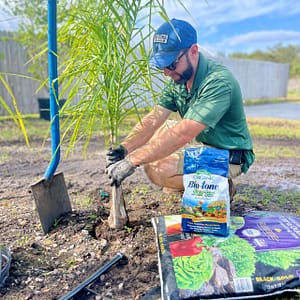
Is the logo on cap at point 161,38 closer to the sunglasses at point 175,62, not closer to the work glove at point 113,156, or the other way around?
the sunglasses at point 175,62

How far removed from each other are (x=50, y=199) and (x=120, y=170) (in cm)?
47

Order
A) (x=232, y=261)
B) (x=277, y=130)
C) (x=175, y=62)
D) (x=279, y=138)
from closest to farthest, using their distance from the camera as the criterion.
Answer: (x=232, y=261)
(x=175, y=62)
(x=279, y=138)
(x=277, y=130)

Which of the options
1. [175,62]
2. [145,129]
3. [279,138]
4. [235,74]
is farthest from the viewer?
[235,74]

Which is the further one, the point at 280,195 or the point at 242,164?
Answer: the point at 280,195

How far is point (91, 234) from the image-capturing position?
5.66 ft

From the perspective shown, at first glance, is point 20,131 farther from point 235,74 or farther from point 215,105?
point 235,74

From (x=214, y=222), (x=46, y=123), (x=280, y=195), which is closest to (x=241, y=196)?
(x=280, y=195)

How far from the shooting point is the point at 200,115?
Answer: 1577 millimetres

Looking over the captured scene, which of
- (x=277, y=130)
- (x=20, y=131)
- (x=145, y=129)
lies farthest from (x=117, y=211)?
(x=277, y=130)

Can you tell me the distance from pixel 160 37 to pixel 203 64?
30cm

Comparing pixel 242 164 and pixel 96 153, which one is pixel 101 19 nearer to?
pixel 242 164

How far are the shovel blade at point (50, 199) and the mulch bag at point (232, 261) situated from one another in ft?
1.94

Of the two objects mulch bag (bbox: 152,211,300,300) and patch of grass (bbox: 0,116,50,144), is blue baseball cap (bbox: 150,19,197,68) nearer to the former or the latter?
mulch bag (bbox: 152,211,300,300)

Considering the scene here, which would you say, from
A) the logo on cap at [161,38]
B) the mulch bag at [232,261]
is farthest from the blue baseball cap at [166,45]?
the mulch bag at [232,261]
